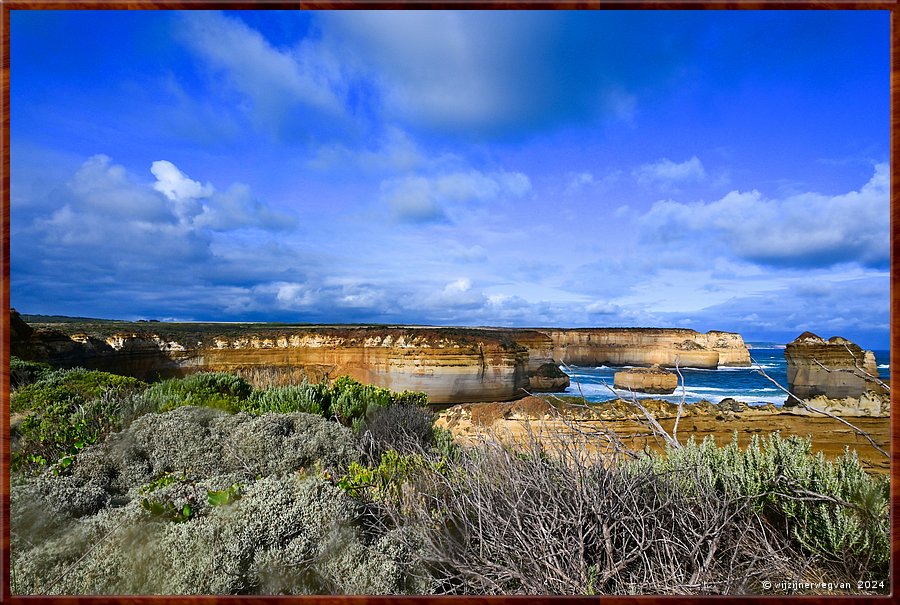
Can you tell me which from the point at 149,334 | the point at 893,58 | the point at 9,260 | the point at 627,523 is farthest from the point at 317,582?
the point at 149,334

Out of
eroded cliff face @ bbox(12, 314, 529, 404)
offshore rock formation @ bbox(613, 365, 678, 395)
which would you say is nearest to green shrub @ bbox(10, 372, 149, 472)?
eroded cliff face @ bbox(12, 314, 529, 404)

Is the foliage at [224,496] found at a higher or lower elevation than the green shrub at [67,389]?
lower

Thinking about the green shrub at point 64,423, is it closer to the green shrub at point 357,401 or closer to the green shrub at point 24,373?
the green shrub at point 24,373

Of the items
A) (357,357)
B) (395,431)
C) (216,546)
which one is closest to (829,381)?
(395,431)

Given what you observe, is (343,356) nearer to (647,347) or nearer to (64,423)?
(64,423)

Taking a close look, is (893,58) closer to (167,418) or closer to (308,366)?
(167,418)

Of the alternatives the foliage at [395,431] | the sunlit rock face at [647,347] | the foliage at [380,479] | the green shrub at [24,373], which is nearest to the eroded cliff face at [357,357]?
the green shrub at [24,373]

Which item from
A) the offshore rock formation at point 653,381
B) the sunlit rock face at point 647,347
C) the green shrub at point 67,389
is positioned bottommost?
the offshore rock formation at point 653,381
